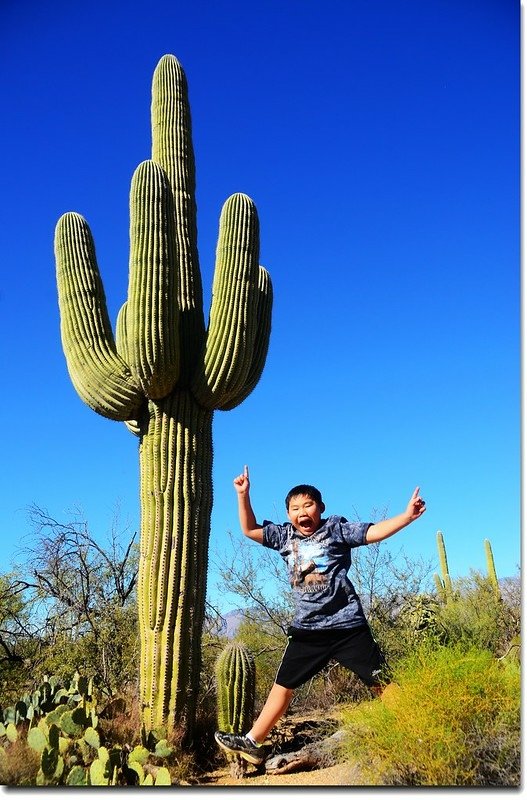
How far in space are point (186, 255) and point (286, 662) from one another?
12.2 feet

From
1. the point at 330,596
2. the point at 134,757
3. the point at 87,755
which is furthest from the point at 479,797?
the point at 87,755

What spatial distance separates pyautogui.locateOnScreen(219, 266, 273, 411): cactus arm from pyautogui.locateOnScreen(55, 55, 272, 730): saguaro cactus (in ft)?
0.07

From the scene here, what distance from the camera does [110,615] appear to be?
28.2 feet

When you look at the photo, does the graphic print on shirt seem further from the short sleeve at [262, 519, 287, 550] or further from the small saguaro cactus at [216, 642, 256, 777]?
the small saguaro cactus at [216, 642, 256, 777]

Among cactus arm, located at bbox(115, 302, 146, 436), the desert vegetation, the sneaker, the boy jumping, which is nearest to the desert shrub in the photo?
the desert vegetation

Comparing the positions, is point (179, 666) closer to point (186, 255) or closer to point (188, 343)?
point (188, 343)

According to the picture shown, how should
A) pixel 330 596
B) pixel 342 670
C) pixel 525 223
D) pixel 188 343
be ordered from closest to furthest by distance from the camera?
pixel 525 223 < pixel 330 596 < pixel 188 343 < pixel 342 670

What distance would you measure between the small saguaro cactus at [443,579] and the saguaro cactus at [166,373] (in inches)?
191

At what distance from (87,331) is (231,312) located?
1.22 m

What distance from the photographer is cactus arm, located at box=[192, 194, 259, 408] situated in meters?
5.80

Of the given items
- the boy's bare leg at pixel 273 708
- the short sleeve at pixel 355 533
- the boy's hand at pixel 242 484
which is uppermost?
the boy's hand at pixel 242 484

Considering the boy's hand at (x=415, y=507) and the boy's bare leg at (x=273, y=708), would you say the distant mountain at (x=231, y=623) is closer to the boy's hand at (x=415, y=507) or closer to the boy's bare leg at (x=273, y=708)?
the boy's bare leg at (x=273, y=708)

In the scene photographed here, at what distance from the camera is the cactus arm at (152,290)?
562cm

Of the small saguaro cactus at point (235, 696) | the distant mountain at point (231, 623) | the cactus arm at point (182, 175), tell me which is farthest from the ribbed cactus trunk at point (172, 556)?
the distant mountain at point (231, 623)
